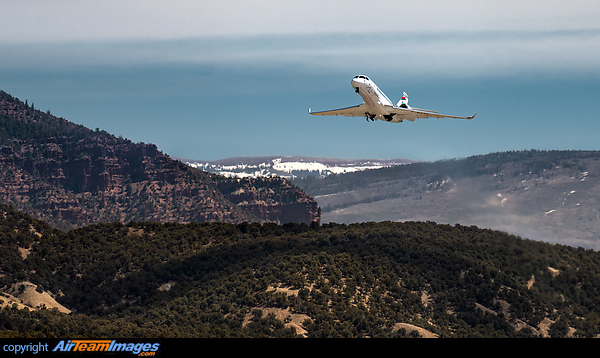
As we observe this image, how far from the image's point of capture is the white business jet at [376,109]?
9481 centimetres

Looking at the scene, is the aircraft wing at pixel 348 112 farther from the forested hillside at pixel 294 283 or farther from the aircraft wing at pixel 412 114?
the forested hillside at pixel 294 283

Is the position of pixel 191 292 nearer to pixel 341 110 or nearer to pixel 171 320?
pixel 171 320

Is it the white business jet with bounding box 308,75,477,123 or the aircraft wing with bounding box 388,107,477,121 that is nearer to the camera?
the white business jet with bounding box 308,75,477,123

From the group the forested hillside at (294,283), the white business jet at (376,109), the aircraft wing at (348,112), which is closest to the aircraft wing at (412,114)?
the white business jet at (376,109)

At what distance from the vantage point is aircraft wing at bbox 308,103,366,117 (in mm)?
101125

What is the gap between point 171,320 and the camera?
116 meters

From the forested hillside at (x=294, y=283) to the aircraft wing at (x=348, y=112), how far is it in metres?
31.7

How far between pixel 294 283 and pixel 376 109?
39.5 m

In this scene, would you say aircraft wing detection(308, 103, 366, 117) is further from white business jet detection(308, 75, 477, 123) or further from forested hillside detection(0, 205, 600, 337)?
forested hillside detection(0, 205, 600, 337)

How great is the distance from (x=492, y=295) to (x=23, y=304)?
83600 millimetres

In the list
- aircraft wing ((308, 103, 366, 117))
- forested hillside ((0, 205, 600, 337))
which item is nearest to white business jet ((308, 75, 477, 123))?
aircraft wing ((308, 103, 366, 117))
